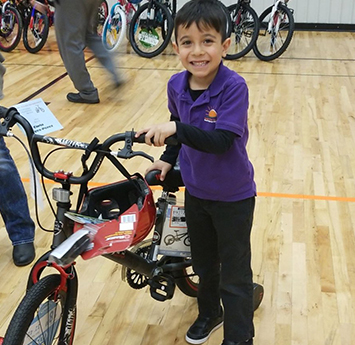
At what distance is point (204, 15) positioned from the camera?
5.22ft

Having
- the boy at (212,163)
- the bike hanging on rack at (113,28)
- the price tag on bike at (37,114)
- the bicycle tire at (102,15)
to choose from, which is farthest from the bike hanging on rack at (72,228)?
the bicycle tire at (102,15)

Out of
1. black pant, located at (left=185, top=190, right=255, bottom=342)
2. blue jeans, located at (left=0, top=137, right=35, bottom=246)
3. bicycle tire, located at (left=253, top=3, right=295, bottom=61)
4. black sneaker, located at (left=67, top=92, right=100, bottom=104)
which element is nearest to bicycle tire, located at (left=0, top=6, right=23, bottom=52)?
black sneaker, located at (left=67, top=92, right=100, bottom=104)

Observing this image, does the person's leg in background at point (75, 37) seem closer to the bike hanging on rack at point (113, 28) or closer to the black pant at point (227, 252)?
the bike hanging on rack at point (113, 28)

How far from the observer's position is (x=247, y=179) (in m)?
1.83

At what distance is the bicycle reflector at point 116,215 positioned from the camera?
1.63 metres

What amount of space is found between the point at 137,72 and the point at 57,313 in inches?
181

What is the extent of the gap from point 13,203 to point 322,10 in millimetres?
6706

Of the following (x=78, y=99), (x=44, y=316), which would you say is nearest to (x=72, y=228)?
(x=44, y=316)

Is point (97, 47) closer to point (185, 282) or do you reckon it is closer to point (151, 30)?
point (151, 30)

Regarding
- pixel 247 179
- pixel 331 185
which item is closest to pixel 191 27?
pixel 247 179

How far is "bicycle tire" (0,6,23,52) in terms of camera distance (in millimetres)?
6859

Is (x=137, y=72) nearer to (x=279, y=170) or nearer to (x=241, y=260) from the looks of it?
(x=279, y=170)

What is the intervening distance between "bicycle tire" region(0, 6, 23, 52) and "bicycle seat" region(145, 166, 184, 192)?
5.38 metres

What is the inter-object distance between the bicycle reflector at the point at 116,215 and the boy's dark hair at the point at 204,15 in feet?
1.55
